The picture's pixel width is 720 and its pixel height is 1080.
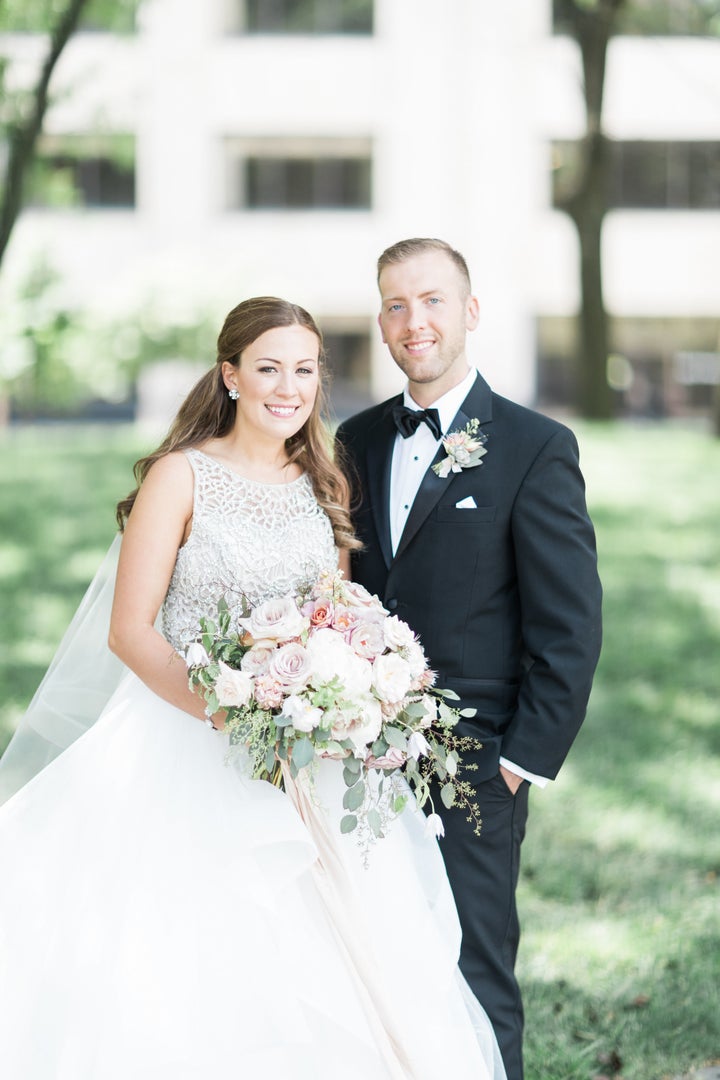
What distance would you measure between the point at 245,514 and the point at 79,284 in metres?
26.3

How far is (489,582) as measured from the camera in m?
3.57

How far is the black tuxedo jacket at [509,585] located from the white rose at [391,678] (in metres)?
0.64

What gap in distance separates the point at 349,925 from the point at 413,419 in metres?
1.43

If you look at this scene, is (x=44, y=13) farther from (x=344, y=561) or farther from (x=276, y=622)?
(x=276, y=622)

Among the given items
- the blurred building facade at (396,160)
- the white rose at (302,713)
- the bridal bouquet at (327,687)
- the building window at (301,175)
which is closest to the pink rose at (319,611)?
the bridal bouquet at (327,687)

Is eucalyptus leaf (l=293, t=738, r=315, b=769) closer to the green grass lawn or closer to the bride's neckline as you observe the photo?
the bride's neckline

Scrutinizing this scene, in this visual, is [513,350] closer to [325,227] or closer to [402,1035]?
[325,227]

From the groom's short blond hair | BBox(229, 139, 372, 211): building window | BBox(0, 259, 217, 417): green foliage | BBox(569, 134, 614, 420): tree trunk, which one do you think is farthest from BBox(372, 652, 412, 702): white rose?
BBox(229, 139, 372, 211): building window

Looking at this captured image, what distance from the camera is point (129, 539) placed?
11.1ft

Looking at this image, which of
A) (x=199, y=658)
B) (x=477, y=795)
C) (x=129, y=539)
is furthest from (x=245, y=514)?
(x=477, y=795)

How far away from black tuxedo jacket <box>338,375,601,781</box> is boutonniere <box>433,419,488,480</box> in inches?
1.0

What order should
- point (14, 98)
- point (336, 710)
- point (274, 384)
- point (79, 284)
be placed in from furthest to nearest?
point (79, 284) < point (14, 98) < point (274, 384) < point (336, 710)

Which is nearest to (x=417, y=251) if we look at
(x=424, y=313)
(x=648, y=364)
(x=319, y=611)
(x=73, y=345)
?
(x=424, y=313)

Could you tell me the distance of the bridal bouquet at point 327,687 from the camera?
9.43ft
